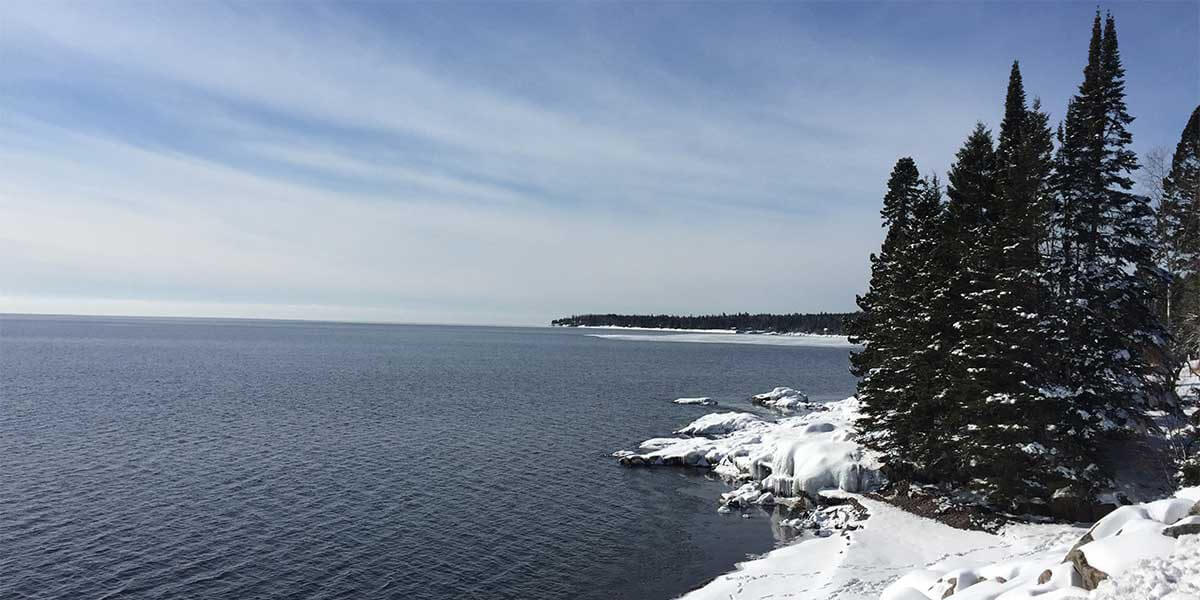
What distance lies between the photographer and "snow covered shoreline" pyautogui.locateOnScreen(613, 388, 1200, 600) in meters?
13.0

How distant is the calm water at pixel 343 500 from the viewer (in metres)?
26.3

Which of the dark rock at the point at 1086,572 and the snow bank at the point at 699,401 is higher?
the dark rock at the point at 1086,572

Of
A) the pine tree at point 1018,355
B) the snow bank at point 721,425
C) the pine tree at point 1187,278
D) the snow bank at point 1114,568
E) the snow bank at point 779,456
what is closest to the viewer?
the snow bank at point 1114,568

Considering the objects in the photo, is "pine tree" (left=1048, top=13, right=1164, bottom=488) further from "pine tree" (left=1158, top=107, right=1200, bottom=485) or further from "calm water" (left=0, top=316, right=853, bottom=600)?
"calm water" (left=0, top=316, right=853, bottom=600)

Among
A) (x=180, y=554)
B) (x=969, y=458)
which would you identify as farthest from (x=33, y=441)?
(x=969, y=458)

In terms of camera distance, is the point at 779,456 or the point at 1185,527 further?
the point at 779,456

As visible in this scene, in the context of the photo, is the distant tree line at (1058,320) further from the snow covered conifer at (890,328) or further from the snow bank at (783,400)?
the snow bank at (783,400)

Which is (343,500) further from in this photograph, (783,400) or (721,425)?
(783,400)

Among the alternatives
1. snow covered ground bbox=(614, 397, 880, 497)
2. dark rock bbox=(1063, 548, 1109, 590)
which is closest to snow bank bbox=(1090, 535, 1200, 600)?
dark rock bbox=(1063, 548, 1109, 590)

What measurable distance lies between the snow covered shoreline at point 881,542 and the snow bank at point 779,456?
0.25ft

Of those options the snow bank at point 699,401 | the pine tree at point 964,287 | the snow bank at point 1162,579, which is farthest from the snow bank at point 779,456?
the snow bank at point 1162,579

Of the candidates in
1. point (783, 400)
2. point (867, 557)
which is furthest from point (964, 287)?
point (783, 400)

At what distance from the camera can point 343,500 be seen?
3594cm

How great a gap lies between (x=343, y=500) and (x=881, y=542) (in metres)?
26.6
